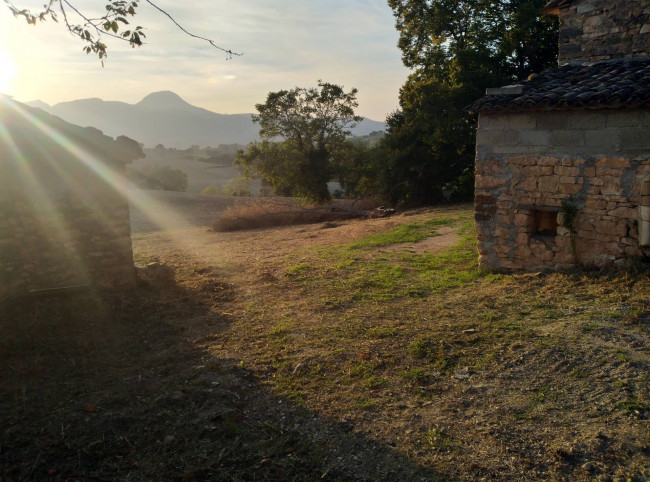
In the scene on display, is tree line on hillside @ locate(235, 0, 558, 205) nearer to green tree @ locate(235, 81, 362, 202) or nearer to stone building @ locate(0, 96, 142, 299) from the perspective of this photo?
green tree @ locate(235, 81, 362, 202)

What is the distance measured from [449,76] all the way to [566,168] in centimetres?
1465

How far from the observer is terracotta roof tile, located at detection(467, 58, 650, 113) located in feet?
22.0

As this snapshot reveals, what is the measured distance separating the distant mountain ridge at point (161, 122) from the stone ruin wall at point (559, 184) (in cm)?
14323

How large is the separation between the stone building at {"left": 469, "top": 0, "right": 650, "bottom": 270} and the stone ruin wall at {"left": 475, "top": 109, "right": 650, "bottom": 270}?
0.05 ft

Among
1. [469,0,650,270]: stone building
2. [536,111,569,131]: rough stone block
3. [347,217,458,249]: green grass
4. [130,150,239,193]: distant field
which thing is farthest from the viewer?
[130,150,239,193]: distant field

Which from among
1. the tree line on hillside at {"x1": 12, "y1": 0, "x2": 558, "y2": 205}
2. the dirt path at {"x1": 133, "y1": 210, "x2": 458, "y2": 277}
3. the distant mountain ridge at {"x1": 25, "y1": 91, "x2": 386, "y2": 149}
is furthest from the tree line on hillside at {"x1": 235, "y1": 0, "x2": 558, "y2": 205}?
the distant mountain ridge at {"x1": 25, "y1": 91, "x2": 386, "y2": 149}

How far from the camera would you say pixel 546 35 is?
65.3ft

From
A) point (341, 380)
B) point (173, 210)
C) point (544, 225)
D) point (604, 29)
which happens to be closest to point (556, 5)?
point (604, 29)

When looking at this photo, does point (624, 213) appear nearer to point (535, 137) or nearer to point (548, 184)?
point (548, 184)

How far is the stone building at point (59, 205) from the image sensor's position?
7.07m

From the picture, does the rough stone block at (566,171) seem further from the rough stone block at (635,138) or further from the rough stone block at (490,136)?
the rough stone block at (490,136)

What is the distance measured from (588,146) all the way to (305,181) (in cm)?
1781

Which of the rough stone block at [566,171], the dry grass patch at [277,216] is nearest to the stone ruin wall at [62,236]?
the rough stone block at [566,171]

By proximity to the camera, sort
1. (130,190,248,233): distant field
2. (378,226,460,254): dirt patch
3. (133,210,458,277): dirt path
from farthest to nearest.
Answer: (130,190,248,233): distant field → (133,210,458,277): dirt path → (378,226,460,254): dirt patch
